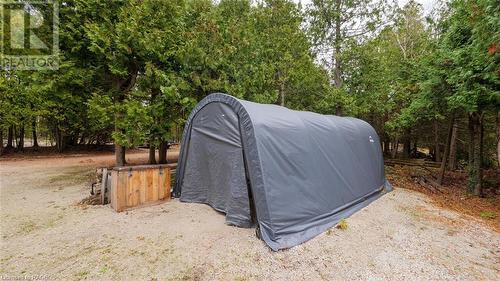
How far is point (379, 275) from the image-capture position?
109 inches

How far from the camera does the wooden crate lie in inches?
180

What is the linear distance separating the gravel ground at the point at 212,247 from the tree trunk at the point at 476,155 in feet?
10.3

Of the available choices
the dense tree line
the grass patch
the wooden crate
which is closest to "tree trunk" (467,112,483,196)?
the dense tree line

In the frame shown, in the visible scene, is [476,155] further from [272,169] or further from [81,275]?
[81,275]

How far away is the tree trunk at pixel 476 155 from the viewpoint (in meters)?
6.91

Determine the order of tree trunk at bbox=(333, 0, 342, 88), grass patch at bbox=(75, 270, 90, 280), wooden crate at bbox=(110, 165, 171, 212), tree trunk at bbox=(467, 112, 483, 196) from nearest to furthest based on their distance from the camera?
grass patch at bbox=(75, 270, 90, 280), wooden crate at bbox=(110, 165, 171, 212), tree trunk at bbox=(467, 112, 483, 196), tree trunk at bbox=(333, 0, 342, 88)

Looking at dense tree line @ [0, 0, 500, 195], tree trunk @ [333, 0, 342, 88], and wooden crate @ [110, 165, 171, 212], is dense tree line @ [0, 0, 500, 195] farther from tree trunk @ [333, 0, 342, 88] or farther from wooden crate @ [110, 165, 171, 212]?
wooden crate @ [110, 165, 171, 212]

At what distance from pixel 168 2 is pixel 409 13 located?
46.5ft

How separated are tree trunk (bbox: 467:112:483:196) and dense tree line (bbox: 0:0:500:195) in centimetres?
3

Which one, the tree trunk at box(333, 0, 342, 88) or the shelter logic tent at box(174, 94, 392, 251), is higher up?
the tree trunk at box(333, 0, 342, 88)

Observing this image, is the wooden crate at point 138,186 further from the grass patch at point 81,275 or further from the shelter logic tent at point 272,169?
the grass patch at point 81,275

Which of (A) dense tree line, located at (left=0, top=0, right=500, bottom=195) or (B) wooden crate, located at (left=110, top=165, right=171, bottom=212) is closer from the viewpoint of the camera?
(B) wooden crate, located at (left=110, top=165, right=171, bottom=212)

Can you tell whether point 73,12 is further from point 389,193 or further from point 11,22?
point 389,193

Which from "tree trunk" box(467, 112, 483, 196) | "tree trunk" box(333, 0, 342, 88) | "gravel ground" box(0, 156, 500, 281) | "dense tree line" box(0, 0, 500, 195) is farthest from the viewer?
"tree trunk" box(333, 0, 342, 88)
